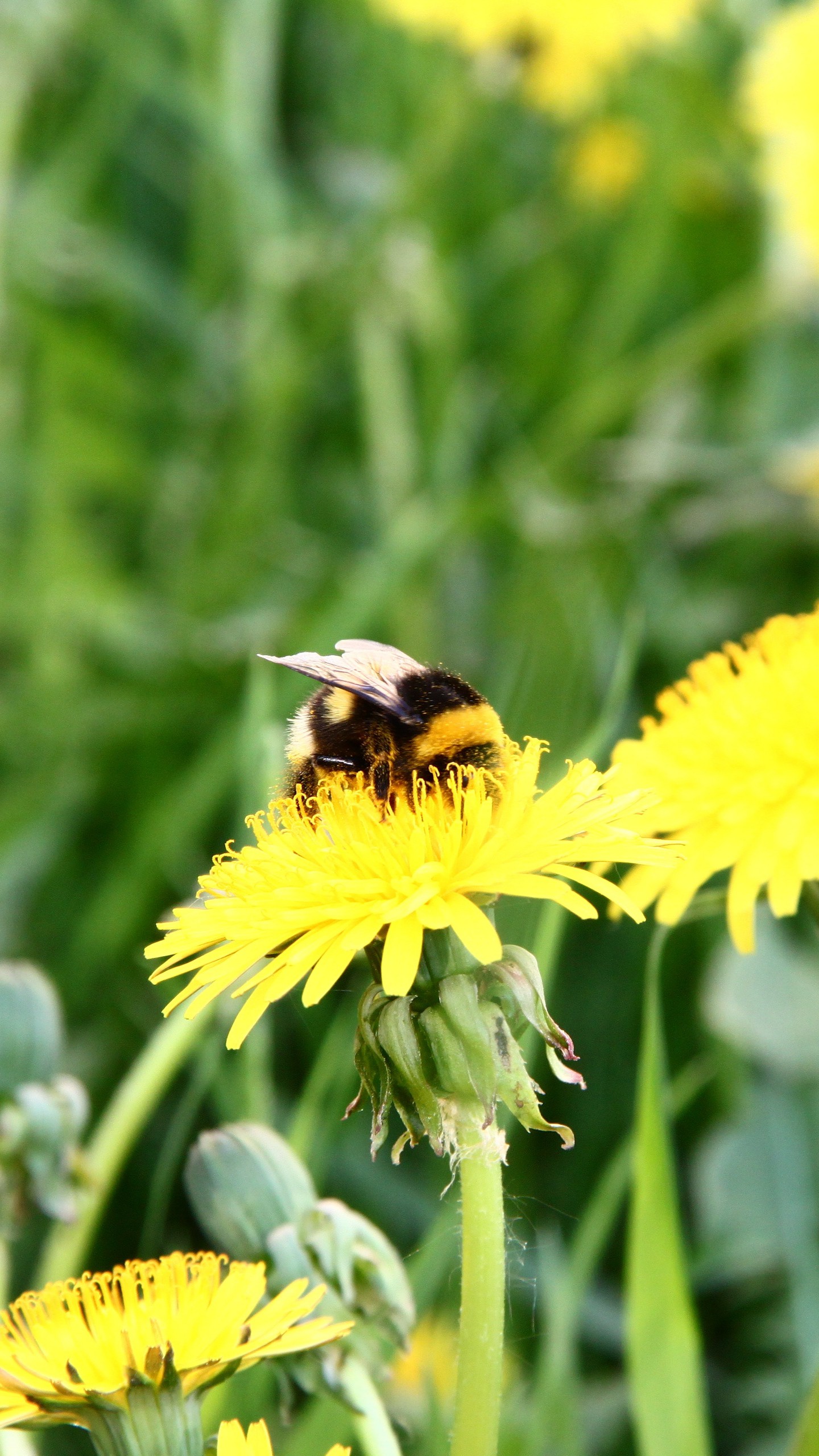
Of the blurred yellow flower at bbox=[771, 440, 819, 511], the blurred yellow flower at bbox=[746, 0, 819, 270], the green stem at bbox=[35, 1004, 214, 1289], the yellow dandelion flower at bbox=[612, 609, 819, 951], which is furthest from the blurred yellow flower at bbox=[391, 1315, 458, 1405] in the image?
the blurred yellow flower at bbox=[746, 0, 819, 270]

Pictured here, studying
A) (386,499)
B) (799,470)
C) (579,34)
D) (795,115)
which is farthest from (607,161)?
(799,470)

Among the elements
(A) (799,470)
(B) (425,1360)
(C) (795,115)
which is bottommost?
(B) (425,1360)

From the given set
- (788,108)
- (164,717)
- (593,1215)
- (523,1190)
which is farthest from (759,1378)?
(788,108)

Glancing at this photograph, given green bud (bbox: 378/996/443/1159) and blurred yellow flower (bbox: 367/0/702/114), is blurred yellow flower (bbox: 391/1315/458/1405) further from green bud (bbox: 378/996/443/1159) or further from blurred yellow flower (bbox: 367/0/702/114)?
blurred yellow flower (bbox: 367/0/702/114)

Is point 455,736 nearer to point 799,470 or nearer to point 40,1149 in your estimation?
point 40,1149

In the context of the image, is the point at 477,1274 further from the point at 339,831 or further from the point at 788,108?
the point at 788,108
